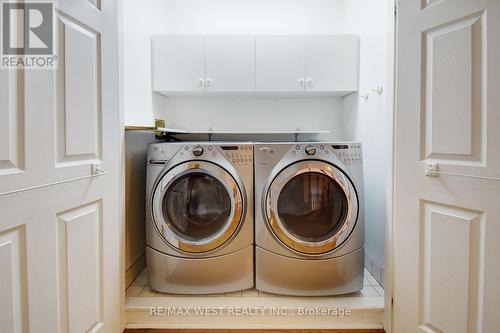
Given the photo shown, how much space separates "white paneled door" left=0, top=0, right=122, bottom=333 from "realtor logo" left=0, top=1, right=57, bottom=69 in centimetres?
3

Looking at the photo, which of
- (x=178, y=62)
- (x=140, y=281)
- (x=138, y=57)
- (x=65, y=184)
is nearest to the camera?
(x=65, y=184)

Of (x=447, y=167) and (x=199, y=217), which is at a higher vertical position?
(x=447, y=167)

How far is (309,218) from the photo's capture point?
1.65 meters

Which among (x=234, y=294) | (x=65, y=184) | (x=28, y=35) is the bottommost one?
(x=234, y=294)

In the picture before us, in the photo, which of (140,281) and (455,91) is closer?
(455,91)

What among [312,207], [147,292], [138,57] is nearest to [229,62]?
[138,57]

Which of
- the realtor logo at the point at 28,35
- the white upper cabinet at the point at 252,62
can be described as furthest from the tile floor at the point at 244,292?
the white upper cabinet at the point at 252,62

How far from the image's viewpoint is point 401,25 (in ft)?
4.35

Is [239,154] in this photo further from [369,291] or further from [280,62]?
[369,291]

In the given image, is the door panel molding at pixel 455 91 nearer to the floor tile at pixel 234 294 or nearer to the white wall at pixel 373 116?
the white wall at pixel 373 116

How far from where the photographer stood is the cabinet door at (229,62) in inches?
87.7

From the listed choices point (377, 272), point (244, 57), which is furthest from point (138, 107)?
point (377, 272)

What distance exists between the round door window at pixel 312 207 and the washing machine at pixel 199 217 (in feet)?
0.72

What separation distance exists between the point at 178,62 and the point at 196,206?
123cm
